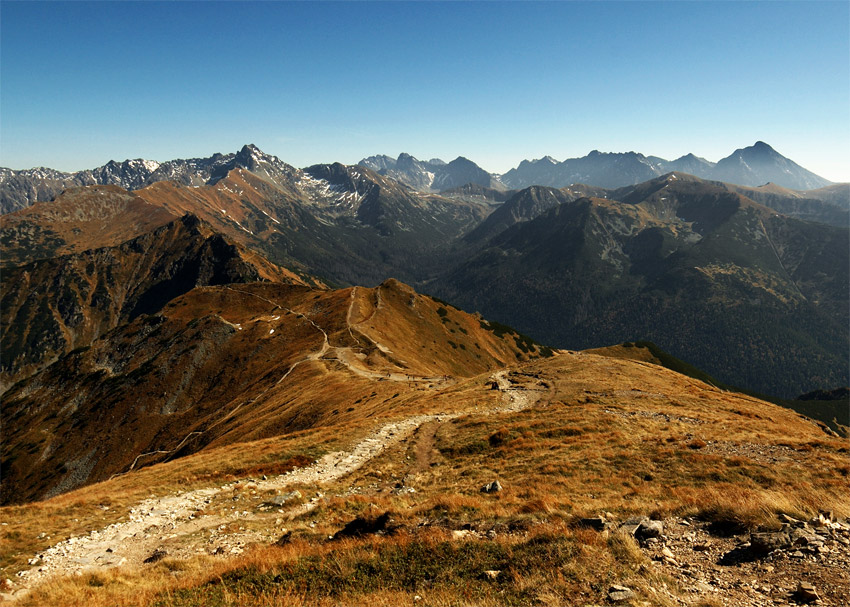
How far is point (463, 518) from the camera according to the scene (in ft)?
57.0

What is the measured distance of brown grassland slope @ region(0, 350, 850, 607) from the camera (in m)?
11.9

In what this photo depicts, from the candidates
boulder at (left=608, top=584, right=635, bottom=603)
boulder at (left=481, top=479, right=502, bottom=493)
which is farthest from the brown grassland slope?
boulder at (left=481, top=479, right=502, bottom=493)

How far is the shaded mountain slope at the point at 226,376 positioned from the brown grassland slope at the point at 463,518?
72.3ft

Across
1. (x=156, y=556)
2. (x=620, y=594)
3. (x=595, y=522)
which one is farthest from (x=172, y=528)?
(x=620, y=594)

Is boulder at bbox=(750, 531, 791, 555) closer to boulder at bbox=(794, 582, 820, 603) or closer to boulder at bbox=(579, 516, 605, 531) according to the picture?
boulder at bbox=(794, 582, 820, 603)

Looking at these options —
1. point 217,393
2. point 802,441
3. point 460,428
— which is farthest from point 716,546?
point 217,393

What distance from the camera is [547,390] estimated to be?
183 ft

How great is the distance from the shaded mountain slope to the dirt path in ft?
69.9

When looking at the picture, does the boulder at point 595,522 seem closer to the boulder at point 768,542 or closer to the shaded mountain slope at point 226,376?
the boulder at point 768,542

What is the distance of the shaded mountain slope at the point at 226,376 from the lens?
71.9 m

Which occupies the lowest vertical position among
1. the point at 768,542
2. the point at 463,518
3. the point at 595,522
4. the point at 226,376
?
the point at 226,376

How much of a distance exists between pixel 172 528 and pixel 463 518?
15514mm

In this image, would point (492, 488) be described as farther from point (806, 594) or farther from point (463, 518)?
point (806, 594)

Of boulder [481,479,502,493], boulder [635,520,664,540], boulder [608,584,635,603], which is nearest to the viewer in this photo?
boulder [608,584,635,603]
